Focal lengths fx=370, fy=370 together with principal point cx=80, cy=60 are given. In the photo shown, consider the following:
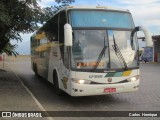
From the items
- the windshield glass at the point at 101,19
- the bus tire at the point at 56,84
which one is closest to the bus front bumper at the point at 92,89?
the windshield glass at the point at 101,19

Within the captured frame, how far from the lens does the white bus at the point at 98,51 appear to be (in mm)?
11469

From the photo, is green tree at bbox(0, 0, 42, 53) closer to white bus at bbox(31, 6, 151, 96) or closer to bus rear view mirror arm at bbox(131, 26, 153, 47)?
white bus at bbox(31, 6, 151, 96)

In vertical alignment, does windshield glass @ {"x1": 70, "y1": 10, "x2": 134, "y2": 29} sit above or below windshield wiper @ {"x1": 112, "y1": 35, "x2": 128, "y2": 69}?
above

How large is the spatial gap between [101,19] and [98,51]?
45.0 inches

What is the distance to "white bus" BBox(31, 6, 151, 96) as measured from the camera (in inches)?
452

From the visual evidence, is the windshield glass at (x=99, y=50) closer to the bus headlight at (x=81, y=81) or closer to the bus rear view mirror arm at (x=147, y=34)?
the bus headlight at (x=81, y=81)

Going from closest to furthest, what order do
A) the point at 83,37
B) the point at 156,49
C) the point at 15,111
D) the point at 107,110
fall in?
the point at 15,111 → the point at 107,110 → the point at 83,37 → the point at 156,49

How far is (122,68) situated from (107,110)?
1572 millimetres

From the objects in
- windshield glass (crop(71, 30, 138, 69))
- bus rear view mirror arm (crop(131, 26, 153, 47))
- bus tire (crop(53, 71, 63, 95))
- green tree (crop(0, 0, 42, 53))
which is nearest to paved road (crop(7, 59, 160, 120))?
bus tire (crop(53, 71, 63, 95))

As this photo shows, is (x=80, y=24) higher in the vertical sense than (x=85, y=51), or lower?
higher

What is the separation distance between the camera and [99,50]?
11.7 m

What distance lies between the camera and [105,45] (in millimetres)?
11789

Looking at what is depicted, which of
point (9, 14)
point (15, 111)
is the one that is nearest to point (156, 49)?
point (9, 14)

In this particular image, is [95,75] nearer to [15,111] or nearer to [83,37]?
[83,37]
